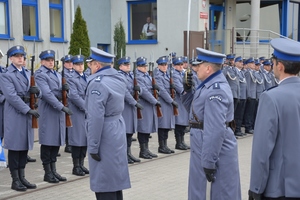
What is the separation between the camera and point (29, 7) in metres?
16.6

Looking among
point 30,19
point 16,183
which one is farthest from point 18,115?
point 30,19

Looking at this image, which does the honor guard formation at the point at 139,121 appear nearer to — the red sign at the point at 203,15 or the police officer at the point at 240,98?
the police officer at the point at 240,98

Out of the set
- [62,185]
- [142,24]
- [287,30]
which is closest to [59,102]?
[62,185]

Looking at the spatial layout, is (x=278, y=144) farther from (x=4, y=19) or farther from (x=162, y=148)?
(x=4, y=19)

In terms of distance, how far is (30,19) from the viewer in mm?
16703

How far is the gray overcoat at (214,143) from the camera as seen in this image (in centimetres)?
450

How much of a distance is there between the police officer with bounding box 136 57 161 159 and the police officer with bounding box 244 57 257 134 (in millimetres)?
4496

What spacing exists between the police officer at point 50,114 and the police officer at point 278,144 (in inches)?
178

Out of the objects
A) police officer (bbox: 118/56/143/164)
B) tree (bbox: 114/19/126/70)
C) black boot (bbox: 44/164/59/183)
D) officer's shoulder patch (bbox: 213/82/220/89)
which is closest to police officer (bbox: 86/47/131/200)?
officer's shoulder patch (bbox: 213/82/220/89)

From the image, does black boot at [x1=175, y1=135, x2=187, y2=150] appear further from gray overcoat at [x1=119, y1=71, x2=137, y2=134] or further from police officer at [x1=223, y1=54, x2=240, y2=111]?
police officer at [x1=223, y1=54, x2=240, y2=111]

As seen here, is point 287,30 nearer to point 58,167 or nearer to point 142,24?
point 142,24

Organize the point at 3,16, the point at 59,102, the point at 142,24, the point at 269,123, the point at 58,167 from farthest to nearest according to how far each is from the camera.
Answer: the point at 142,24
the point at 3,16
the point at 58,167
the point at 59,102
the point at 269,123

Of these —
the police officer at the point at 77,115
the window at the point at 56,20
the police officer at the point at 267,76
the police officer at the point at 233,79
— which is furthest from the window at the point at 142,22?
the police officer at the point at 77,115

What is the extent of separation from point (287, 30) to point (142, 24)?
321 inches
